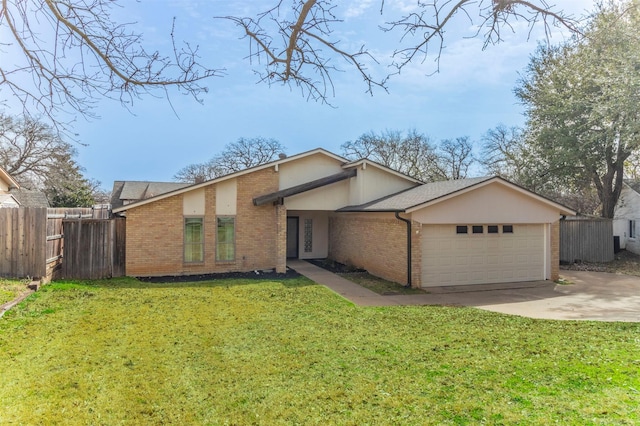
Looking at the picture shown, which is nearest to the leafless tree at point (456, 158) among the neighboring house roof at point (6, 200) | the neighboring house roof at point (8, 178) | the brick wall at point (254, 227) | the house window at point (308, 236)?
the house window at point (308, 236)

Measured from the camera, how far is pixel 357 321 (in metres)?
7.81

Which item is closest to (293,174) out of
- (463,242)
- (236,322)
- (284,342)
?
(463,242)

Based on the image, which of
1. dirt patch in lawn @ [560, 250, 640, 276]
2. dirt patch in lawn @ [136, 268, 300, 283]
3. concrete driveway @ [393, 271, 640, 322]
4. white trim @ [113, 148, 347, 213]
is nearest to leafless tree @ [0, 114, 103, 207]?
white trim @ [113, 148, 347, 213]

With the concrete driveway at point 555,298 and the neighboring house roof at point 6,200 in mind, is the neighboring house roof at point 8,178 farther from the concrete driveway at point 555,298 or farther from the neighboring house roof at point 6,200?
the concrete driveway at point 555,298

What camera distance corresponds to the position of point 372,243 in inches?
567

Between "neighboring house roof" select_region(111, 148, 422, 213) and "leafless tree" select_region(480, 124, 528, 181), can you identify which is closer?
"neighboring house roof" select_region(111, 148, 422, 213)

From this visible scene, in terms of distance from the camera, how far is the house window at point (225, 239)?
14.4 metres

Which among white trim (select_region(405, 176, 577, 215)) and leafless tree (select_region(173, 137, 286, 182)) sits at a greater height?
leafless tree (select_region(173, 137, 286, 182))

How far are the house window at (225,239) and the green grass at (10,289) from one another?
19.9 ft

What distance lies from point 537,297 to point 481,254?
2254mm

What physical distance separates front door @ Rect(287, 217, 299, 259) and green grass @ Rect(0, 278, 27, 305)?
11073mm

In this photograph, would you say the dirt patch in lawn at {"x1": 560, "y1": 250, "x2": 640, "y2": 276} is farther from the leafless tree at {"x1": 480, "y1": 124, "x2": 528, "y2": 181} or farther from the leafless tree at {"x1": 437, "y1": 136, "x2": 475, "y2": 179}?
the leafless tree at {"x1": 437, "y1": 136, "x2": 475, "y2": 179}

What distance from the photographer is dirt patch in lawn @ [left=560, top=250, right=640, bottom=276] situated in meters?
16.4

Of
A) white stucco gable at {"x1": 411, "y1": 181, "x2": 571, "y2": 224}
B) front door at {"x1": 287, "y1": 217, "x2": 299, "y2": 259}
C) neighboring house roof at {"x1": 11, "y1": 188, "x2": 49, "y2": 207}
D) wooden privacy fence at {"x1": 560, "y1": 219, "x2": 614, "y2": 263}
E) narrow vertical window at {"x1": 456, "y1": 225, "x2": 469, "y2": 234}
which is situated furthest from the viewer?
neighboring house roof at {"x1": 11, "y1": 188, "x2": 49, "y2": 207}
